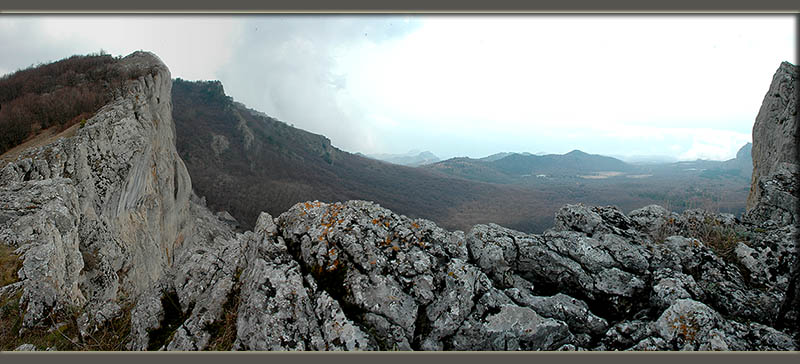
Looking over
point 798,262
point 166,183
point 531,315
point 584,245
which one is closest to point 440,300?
point 531,315

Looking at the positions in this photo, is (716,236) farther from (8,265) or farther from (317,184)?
(317,184)

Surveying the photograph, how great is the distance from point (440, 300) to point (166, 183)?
25.4 meters

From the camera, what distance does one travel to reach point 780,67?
7.33m

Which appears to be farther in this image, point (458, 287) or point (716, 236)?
point (716, 236)

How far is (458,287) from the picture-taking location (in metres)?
4.12

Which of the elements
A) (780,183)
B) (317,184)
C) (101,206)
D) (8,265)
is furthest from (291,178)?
(780,183)

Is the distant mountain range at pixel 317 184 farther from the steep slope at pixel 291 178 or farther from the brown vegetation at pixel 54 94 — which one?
the brown vegetation at pixel 54 94

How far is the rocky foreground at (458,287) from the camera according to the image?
3.63 metres

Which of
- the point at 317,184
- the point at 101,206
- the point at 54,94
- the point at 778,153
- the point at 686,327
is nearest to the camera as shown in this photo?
the point at 686,327

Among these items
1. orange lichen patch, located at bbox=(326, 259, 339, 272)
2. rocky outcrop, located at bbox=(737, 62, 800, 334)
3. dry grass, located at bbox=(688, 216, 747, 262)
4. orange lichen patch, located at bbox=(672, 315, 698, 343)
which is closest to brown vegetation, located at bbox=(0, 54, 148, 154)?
orange lichen patch, located at bbox=(326, 259, 339, 272)

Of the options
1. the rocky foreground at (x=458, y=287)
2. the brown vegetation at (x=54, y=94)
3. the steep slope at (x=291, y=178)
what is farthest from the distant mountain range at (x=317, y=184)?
the rocky foreground at (x=458, y=287)

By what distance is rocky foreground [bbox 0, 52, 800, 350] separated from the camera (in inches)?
143

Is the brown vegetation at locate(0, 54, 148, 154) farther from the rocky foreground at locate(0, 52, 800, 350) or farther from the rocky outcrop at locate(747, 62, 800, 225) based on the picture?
the rocky outcrop at locate(747, 62, 800, 225)

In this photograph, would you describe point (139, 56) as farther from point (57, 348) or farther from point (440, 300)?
point (440, 300)
